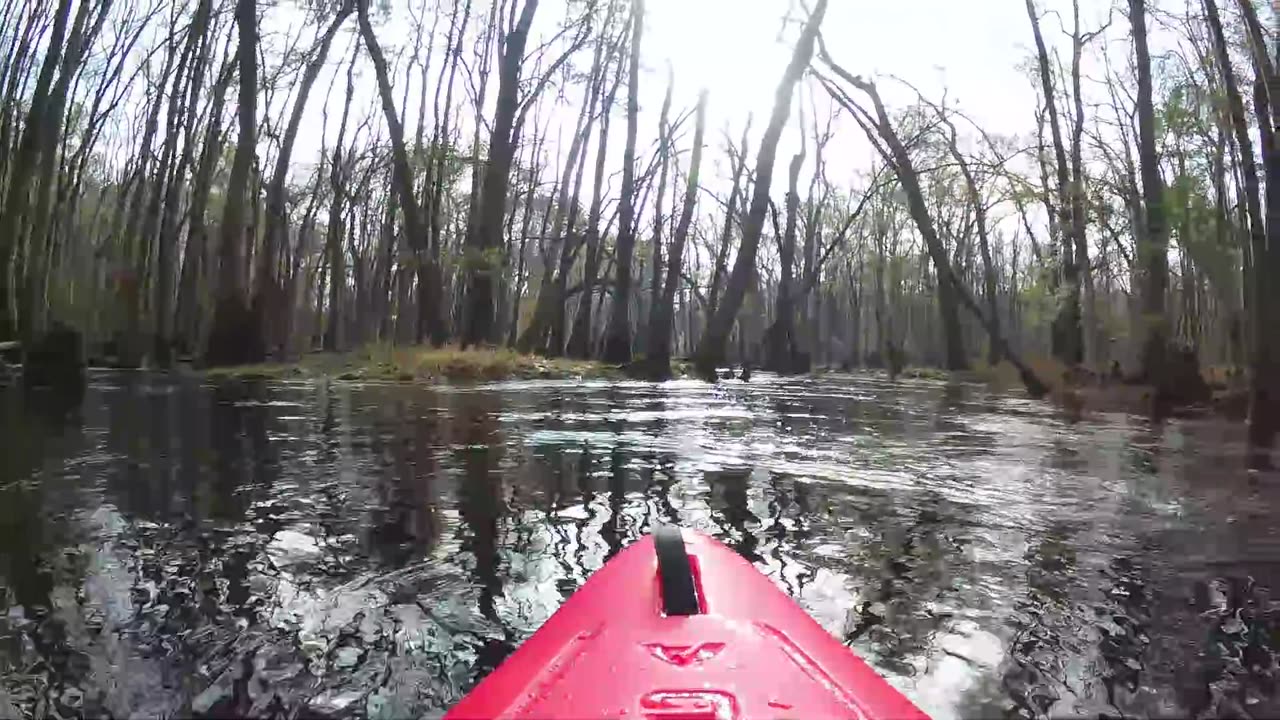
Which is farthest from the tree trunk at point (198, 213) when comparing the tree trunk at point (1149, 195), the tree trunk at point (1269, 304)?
the tree trunk at point (1269, 304)

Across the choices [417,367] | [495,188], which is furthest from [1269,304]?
[495,188]

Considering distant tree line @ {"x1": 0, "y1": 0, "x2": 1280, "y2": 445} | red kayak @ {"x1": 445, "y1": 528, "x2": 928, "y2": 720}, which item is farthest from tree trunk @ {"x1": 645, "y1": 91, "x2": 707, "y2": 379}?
red kayak @ {"x1": 445, "y1": 528, "x2": 928, "y2": 720}

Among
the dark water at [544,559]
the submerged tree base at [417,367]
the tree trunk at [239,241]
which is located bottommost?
the dark water at [544,559]

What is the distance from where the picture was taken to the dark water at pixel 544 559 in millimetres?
1467

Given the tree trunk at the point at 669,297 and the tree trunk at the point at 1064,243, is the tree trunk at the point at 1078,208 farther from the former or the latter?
the tree trunk at the point at 669,297

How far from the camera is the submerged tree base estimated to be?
1162cm

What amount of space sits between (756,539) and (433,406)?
5181 millimetres

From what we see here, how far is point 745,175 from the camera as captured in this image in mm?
28625

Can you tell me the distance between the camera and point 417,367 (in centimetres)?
1149

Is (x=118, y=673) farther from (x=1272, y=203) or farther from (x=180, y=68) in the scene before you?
(x=180, y=68)

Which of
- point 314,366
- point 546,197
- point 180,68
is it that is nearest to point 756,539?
point 314,366

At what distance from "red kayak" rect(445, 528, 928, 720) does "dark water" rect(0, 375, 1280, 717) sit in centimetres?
29

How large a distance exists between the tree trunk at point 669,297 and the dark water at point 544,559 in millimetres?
10288

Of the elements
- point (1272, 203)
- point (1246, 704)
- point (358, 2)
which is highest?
point (358, 2)
